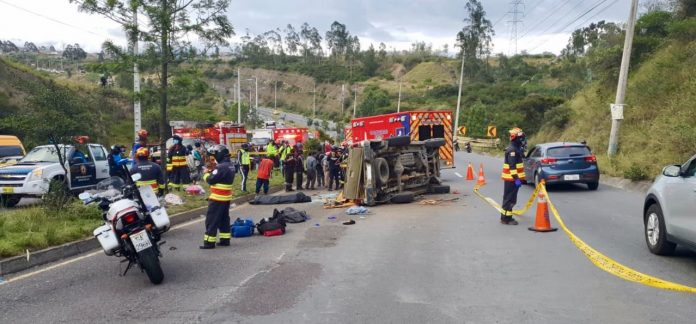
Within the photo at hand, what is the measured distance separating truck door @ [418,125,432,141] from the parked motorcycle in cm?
1477

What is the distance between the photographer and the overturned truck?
14.8 meters

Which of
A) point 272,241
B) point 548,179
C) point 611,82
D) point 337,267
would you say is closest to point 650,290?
point 337,267

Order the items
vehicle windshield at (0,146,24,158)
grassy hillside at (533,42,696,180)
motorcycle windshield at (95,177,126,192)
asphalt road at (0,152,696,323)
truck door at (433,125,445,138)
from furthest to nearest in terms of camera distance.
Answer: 1. truck door at (433,125,445,138)
2. grassy hillside at (533,42,696,180)
3. vehicle windshield at (0,146,24,158)
4. motorcycle windshield at (95,177,126,192)
5. asphalt road at (0,152,696,323)

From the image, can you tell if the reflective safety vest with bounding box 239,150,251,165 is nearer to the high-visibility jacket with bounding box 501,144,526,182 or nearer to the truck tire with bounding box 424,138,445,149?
the truck tire with bounding box 424,138,445,149

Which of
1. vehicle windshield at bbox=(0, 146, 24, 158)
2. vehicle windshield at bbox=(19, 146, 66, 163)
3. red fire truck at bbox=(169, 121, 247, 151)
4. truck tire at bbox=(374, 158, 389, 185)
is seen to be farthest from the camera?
red fire truck at bbox=(169, 121, 247, 151)

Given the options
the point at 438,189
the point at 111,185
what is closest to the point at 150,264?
the point at 111,185

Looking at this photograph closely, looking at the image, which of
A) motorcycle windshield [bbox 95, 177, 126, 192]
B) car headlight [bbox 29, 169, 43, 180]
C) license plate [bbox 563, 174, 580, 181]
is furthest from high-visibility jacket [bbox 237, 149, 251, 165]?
motorcycle windshield [bbox 95, 177, 126, 192]

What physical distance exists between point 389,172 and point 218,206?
741cm

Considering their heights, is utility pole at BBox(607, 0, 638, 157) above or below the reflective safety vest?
above

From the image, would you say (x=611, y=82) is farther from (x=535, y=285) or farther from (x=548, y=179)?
(x=535, y=285)

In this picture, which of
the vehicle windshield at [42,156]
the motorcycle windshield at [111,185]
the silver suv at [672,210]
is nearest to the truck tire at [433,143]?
the silver suv at [672,210]

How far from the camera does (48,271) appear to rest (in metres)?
7.63

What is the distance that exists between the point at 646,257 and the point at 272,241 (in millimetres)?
5713

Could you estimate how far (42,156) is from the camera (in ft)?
48.4
